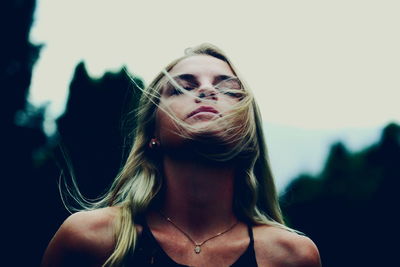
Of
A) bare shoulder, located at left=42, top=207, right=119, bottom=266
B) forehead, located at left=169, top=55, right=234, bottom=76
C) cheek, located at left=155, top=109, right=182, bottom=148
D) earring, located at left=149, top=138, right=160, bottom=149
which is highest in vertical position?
forehead, located at left=169, top=55, right=234, bottom=76

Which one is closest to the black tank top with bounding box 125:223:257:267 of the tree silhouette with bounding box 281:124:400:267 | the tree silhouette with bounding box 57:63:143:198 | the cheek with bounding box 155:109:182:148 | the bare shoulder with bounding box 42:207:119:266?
the bare shoulder with bounding box 42:207:119:266

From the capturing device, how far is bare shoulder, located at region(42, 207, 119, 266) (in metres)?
2.18

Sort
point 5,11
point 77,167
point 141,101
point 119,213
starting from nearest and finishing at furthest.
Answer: point 119,213 → point 141,101 → point 77,167 → point 5,11

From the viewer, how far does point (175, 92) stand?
2604 mm

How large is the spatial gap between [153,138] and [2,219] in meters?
4.18

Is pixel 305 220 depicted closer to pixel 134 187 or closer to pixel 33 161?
pixel 33 161

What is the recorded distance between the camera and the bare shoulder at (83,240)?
2.18 m

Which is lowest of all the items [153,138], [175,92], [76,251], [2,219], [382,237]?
[382,237]

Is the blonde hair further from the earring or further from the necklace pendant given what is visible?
the necklace pendant

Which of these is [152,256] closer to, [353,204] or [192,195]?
[192,195]

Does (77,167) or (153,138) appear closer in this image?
(153,138)

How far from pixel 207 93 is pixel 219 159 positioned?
0.36 m

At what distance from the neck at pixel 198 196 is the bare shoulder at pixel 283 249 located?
0.71 feet

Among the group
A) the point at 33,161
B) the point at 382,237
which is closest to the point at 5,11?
the point at 33,161
